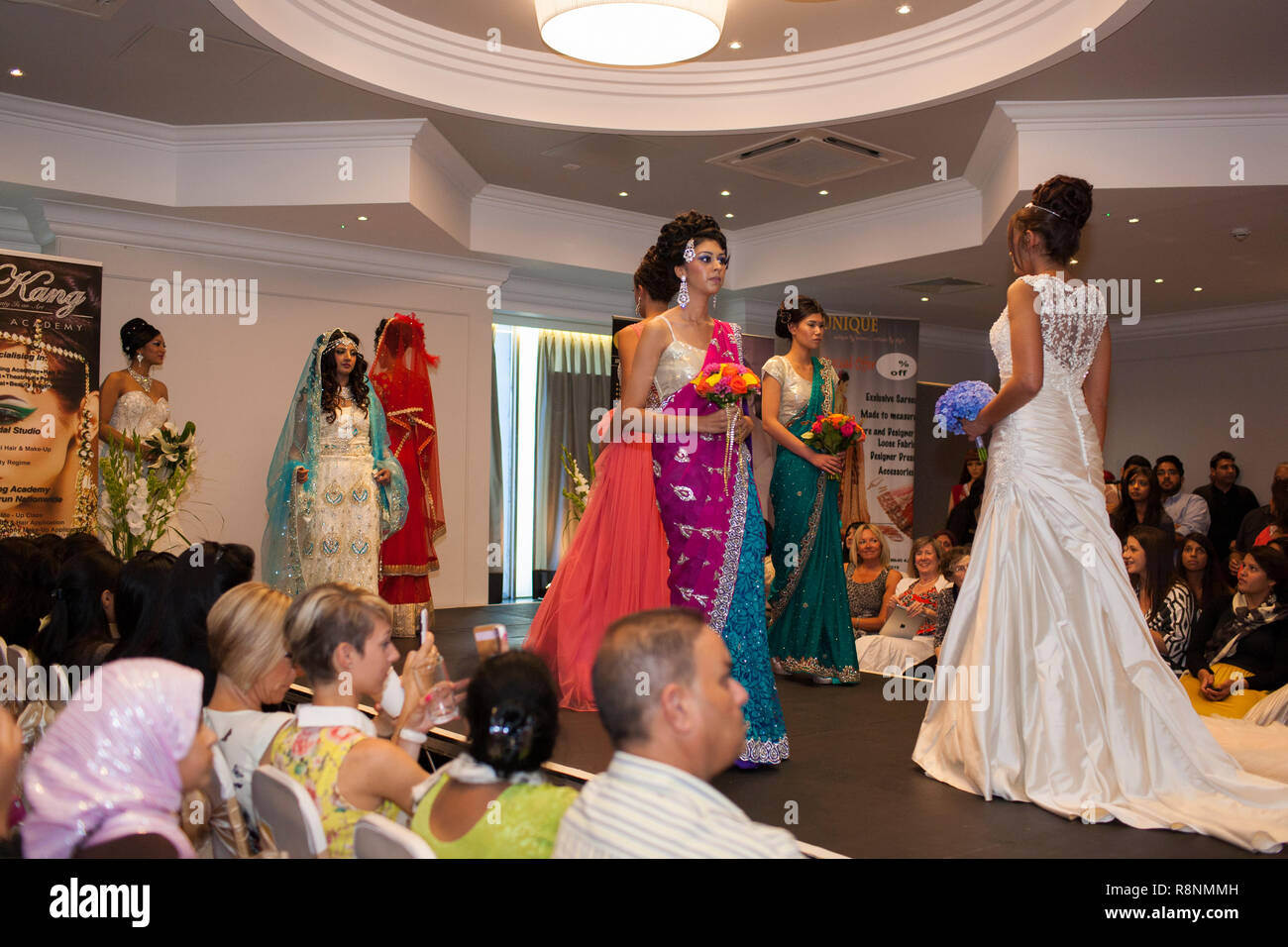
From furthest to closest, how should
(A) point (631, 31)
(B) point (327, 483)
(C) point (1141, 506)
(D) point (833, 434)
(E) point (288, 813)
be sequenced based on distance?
(C) point (1141, 506)
(B) point (327, 483)
(D) point (833, 434)
(A) point (631, 31)
(E) point (288, 813)

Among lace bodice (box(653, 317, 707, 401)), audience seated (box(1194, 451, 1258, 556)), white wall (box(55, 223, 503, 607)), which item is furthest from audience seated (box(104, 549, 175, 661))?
audience seated (box(1194, 451, 1258, 556))

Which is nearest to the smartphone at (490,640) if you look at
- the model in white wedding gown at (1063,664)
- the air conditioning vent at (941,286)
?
the model in white wedding gown at (1063,664)

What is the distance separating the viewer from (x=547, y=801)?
167 cm

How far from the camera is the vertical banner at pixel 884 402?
10.3 metres

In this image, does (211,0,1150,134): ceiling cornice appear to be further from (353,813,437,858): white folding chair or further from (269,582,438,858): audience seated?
(353,813,437,858): white folding chair

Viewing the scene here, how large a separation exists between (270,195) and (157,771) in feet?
20.6

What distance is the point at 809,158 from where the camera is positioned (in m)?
7.39

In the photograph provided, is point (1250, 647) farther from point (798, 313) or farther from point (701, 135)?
point (701, 135)

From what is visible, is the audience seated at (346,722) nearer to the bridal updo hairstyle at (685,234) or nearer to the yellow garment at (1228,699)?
the bridal updo hairstyle at (685,234)

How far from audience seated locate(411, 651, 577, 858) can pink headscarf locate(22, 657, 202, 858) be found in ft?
1.27

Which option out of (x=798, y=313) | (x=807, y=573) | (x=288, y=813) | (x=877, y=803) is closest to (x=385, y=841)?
(x=288, y=813)

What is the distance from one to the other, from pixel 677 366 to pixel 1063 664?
150 centimetres

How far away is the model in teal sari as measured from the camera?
493cm

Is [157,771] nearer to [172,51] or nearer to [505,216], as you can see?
[172,51]
